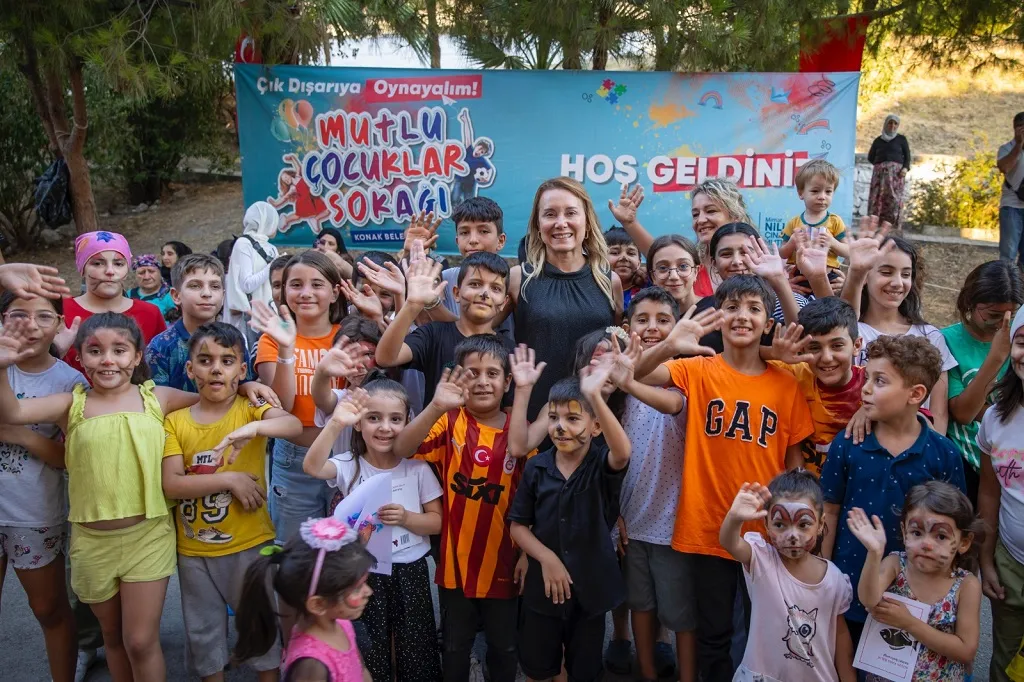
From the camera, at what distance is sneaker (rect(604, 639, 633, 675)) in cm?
326

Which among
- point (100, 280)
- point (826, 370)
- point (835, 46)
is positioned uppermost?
A: point (835, 46)

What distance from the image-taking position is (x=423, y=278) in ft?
10.2

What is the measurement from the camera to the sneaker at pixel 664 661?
10.5 feet

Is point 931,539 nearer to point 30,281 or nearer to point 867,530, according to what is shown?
point 867,530

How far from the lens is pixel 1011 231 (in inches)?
298

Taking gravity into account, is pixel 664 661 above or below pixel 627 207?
below

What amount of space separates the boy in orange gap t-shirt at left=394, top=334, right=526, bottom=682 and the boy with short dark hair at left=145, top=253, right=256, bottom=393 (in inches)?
37.2

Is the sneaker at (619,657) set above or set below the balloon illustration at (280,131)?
below

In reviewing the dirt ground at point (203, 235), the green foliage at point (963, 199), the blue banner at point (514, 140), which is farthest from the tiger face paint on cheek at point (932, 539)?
the green foliage at point (963, 199)

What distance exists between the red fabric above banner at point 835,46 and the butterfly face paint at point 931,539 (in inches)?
234

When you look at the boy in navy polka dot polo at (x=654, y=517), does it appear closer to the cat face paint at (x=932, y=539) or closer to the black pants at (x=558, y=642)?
the black pants at (x=558, y=642)

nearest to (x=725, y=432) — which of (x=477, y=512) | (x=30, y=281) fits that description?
(x=477, y=512)

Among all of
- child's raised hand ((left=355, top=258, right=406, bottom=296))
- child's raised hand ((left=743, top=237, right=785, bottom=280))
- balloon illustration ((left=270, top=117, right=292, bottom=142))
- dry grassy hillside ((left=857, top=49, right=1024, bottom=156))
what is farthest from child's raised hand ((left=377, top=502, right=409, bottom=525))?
dry grassy hillside ((left=857, top=49, right=1024, bottom=156))

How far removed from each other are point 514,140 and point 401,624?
17.5 ft
